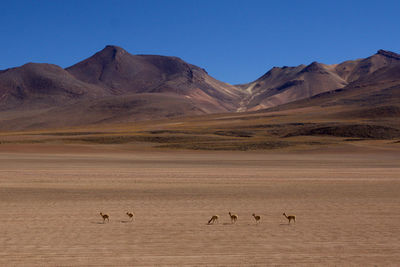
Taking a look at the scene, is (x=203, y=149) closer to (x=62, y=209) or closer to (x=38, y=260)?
(x=62, y=209)

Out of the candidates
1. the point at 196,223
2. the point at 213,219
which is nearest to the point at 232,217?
the point at 213,219

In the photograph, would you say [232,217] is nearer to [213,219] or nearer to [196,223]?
[213,219]

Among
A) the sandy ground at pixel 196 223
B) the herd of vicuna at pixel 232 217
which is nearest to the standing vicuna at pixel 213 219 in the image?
the herd of vicuna at pixel 232 217

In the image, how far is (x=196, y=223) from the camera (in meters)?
12.9

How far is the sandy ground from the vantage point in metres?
9.69

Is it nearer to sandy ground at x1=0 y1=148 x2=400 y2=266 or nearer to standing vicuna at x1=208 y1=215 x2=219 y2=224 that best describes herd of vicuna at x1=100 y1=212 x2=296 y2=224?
standing vicuna at x1=208 y1=215 x2=219 y2=224

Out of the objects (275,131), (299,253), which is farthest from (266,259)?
(275,131)

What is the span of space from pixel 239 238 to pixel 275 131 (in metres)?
79.7

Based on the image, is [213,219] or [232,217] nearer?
[213,219]

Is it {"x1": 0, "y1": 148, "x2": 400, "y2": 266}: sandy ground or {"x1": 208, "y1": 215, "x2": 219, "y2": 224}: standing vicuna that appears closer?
{"x1": 0, "y1": 148, "x2": 400, "y2": 266}: sandy ground

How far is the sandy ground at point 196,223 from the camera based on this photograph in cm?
969

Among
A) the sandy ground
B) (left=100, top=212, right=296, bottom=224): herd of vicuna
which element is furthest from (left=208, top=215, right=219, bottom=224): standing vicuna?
the sandy ground

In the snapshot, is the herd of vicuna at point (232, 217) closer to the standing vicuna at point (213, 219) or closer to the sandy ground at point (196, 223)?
the standing vicuna at point (213, 219)

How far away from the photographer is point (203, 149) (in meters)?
54.6
